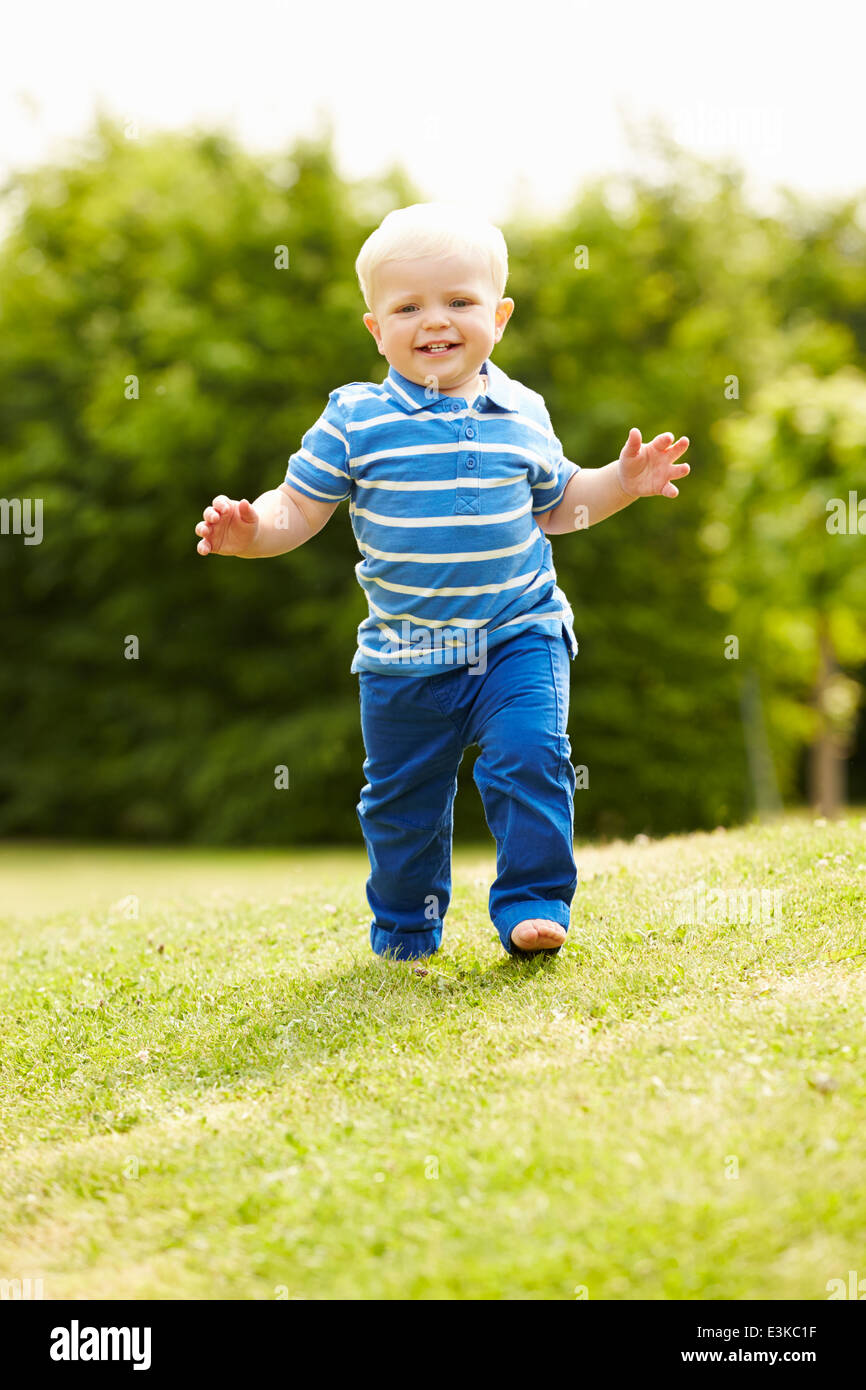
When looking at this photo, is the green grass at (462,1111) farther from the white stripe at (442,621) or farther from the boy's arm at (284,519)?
the boy's arm at (284,519)

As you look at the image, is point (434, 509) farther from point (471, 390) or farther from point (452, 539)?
point (471, 390)

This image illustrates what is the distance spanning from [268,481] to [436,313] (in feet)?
65.2

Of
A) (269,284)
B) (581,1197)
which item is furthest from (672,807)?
(581,1197)

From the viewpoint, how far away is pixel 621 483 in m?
4.67

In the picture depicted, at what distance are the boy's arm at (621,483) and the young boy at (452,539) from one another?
1 cm

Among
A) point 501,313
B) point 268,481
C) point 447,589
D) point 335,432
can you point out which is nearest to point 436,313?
point 501,313

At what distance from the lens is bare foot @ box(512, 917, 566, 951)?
4.33 meters

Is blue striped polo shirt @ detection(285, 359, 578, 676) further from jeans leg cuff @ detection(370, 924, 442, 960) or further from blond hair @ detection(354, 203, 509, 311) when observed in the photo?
jeans leg cuff @ detection(370, 924, 442, 960)

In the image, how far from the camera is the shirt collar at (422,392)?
14.6ft

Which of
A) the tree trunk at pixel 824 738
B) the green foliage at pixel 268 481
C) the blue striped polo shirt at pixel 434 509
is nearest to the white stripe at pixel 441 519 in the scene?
the blue striped polo shirt at pixel 434 509

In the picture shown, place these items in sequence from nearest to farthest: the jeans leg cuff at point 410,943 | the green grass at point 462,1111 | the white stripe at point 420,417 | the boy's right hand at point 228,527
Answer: the green grass at point 462,1111
the boy's right hand at point 228,527
the white stripe at point 420,417
the jeans leg cuff at point 410,943

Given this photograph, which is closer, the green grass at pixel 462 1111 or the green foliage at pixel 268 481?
the green grass at pixel 462 1111

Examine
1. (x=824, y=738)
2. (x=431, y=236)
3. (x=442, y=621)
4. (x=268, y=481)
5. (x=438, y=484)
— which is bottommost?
(x=824, y=738)
